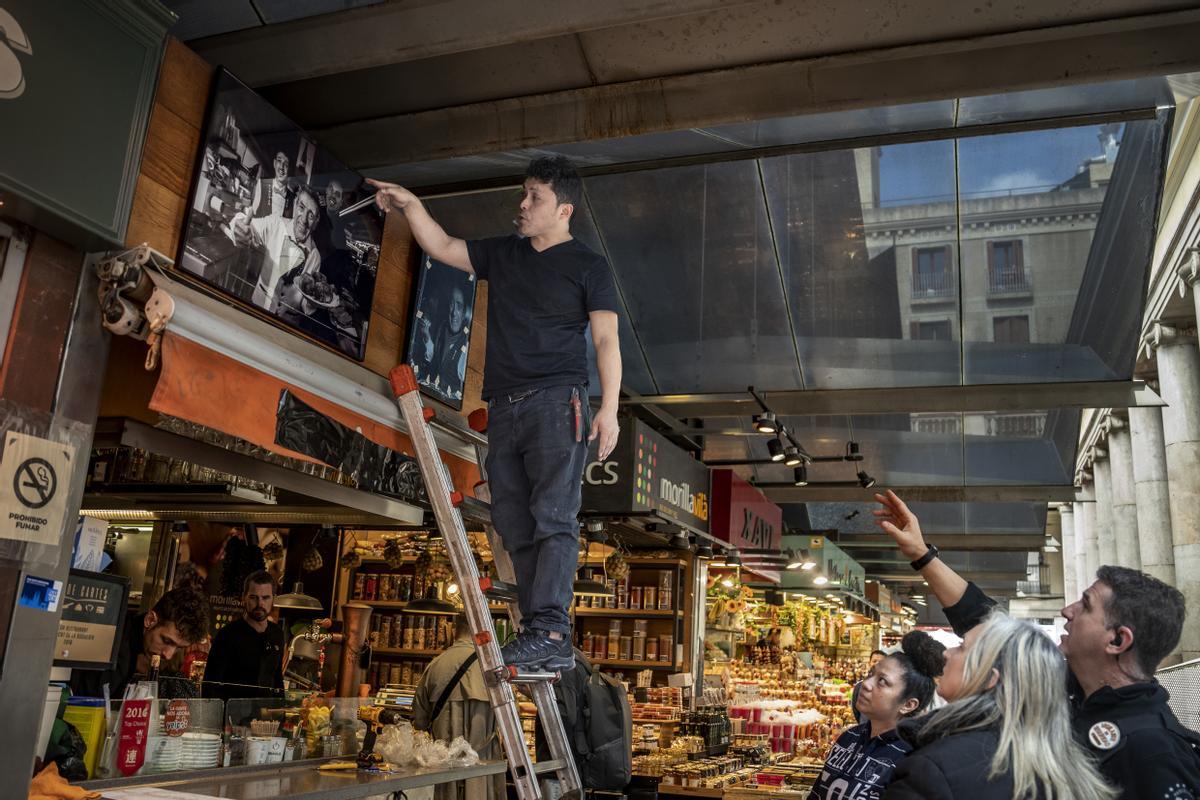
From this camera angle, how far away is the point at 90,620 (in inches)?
155

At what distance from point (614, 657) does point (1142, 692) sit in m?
8.68

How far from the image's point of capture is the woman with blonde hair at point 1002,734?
2420mm

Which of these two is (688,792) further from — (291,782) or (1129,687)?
(1129,687)

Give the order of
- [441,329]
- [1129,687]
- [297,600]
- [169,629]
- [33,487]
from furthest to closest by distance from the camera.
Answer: [297,600]
[169,629]
[441,329]
[33,487]
[1129,687]

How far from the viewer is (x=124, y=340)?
3.61m

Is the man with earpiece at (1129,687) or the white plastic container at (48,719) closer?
the man with earpiece at (1129,687)

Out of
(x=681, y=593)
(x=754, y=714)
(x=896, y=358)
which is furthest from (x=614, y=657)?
(x=896, y=358)

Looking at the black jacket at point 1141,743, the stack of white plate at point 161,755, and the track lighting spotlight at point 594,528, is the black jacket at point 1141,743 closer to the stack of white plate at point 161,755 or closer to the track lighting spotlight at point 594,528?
the stack of white plate at point 161,755

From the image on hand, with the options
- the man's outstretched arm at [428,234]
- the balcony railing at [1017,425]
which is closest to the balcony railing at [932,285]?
the balcony railing at [1017,425]

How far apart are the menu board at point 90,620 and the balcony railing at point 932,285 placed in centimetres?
636

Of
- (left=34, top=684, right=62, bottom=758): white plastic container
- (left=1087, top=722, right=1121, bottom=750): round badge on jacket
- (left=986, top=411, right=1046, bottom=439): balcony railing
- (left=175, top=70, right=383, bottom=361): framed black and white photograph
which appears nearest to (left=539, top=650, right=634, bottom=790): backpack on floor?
(left=175, top=70, right=383, bottom=361): framed black and white photograph

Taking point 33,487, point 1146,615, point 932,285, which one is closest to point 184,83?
point 33,487

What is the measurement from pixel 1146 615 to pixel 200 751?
3460 mm

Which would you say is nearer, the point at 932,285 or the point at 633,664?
the point at 932,285
